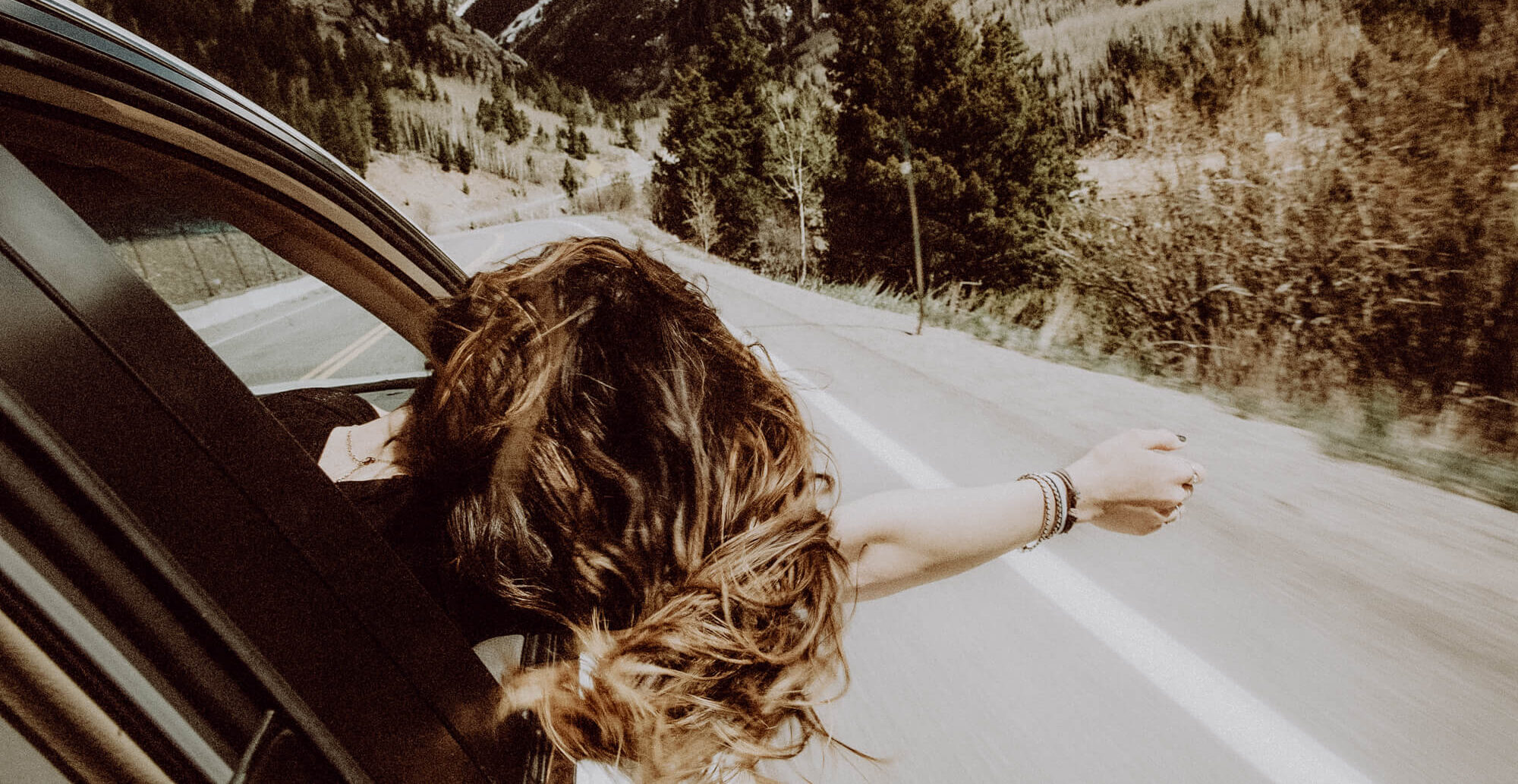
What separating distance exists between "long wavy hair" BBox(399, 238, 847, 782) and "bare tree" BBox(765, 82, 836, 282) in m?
18.5

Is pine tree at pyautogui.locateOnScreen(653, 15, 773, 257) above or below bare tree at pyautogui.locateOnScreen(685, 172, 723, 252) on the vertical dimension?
above

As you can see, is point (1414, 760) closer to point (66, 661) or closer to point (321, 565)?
point (321, 565)

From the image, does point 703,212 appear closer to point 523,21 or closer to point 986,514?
point 986,514

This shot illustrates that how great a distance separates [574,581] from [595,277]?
1.66ft

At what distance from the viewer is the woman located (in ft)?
3.19

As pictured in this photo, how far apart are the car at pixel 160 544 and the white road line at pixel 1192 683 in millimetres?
1259

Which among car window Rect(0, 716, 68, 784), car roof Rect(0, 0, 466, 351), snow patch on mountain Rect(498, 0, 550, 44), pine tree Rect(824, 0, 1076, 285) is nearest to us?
car window Rect(0, 716, 68, 784)

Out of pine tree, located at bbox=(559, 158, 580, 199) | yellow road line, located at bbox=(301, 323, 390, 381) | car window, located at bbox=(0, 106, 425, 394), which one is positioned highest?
pine tree, located at bbox=(559, 158, 580, 199)

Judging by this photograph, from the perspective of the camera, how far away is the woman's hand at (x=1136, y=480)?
130 cm

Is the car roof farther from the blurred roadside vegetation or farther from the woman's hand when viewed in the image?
the blurred roadside vegetation

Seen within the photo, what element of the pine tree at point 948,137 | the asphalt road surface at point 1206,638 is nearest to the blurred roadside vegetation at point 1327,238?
the asphalt road surface at point 1206,638

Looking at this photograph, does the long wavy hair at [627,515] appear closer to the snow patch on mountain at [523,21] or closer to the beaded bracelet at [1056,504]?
the beaded bracelet at [1056,504]

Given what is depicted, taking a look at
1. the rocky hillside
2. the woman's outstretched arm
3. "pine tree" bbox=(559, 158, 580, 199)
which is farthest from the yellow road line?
the rocky hillside

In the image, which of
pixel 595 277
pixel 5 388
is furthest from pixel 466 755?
pixel 595 277
